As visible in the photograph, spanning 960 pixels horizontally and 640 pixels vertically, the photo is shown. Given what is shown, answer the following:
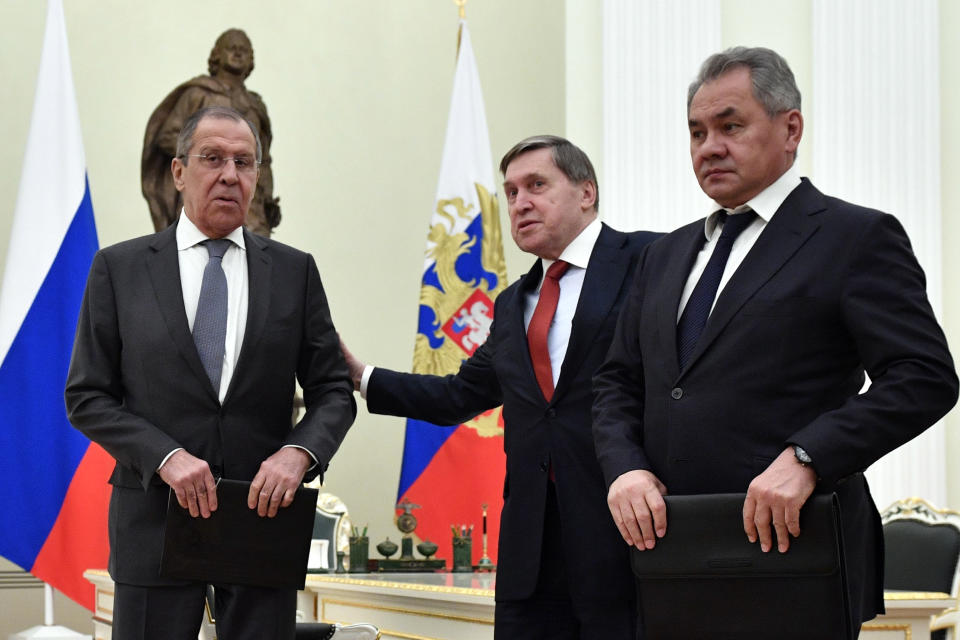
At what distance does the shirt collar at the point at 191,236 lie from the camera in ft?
9.29

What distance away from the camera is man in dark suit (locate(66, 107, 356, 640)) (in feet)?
8.37

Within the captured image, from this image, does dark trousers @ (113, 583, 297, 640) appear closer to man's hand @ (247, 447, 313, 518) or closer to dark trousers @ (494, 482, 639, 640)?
man's hand @ (247, 447, 313, 518)

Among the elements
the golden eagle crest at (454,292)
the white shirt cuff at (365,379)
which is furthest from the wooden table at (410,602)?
the golden eagle crest at (454,292)

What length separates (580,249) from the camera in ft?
10.1

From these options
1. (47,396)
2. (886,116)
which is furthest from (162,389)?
(886,116)

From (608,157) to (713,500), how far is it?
6078 millimetres

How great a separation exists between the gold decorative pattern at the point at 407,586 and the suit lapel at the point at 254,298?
1319 millimetres

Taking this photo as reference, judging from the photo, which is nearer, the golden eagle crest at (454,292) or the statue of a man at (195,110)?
the statue of a man at (195,110)

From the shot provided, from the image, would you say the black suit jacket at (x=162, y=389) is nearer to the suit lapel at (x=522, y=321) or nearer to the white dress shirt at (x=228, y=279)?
the white dress shirt at (x=228, y=279)

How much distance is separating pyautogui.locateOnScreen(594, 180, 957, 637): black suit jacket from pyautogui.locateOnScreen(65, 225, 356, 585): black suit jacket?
80cm

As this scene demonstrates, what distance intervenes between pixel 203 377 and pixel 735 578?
3.93 feet

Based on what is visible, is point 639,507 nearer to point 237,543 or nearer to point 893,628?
point 237,543

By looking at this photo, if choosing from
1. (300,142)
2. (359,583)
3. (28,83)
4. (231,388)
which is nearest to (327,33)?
(300,142)

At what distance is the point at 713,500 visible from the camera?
2102 mm
